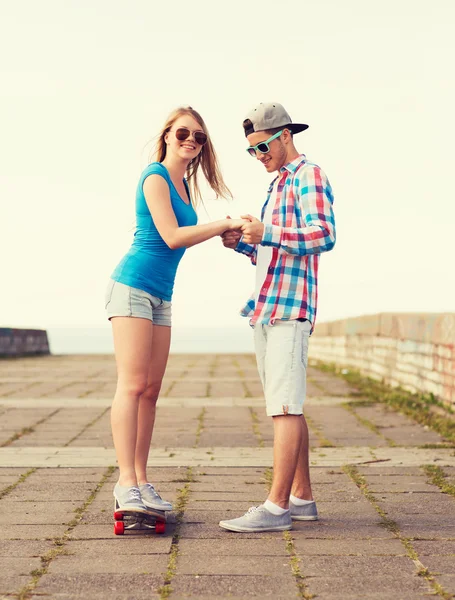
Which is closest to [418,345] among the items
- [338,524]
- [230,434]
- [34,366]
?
[230,434]

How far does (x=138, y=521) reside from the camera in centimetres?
382

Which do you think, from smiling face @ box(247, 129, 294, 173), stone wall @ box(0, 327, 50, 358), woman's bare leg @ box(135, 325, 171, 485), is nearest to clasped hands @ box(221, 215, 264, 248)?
smiling face @ box(247, 129, 294, 173)

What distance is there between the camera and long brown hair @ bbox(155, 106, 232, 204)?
165 inches

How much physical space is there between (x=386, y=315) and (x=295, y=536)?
856 centimetres

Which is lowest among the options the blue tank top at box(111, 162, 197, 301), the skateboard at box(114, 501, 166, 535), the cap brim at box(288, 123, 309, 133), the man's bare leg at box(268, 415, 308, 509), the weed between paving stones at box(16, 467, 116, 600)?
the weed between paving stones at box(16, 467, 116, 600)

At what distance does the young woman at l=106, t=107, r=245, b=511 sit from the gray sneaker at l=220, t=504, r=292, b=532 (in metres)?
0.33

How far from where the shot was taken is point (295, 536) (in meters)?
3.83

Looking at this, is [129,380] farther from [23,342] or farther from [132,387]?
[23,342]

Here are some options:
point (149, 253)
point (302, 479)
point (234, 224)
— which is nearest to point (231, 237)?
point (234, 224)

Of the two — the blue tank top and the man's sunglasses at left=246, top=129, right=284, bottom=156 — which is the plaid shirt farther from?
the blue tank top

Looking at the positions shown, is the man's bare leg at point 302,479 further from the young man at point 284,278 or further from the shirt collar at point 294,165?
the shirt collar at point 294,165

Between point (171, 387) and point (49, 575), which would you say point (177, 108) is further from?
point (171, 387)

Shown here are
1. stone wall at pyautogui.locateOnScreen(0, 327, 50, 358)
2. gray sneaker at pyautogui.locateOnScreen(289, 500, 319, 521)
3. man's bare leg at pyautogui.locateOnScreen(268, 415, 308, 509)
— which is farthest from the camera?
stone wall at pyautogui.locateOnScreen(0, 327, 50, 358)

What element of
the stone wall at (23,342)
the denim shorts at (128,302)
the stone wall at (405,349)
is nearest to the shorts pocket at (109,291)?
the denim shorts at (128,302)
